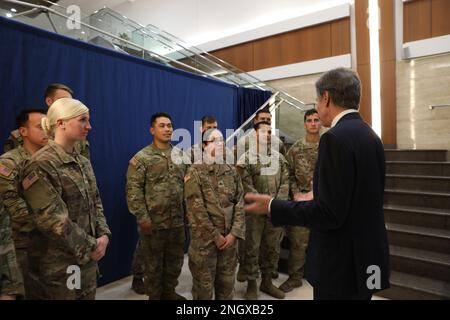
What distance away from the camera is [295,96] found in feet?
22.6

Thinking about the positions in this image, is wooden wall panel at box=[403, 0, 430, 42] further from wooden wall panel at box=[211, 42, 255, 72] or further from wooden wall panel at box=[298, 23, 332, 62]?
wooden wall panel at box=[211, 42, 255, 72]

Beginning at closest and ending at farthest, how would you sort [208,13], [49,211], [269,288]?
[49,211] → [269,288] → [208,13]

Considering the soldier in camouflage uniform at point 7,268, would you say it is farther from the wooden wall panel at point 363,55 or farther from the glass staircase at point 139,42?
the wooden wall panel at point 363,55

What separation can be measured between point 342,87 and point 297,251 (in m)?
2.28

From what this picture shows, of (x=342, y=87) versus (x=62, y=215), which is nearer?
(x=342, y=87)

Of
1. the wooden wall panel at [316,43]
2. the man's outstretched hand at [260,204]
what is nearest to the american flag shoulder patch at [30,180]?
Result: the man's outstretched hand at [260,204]

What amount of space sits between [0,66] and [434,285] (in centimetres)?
399

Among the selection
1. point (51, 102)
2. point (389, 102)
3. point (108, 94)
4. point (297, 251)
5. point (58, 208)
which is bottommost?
point (297, 251)

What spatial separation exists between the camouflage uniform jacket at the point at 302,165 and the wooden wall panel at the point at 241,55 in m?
4.93

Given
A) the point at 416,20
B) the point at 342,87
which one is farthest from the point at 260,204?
the point at 416,20

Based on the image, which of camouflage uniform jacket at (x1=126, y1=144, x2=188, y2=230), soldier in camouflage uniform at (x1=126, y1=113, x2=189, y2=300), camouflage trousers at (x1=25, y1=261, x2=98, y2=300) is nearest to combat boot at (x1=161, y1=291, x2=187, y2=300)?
→ soldier in camouflage uniform at (x1=126, y1=113, x2=189, y2=300)

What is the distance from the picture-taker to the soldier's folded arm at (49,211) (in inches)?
56.9

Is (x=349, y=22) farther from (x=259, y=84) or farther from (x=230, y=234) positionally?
(x=230, y=234)

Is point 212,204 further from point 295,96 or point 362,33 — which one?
point 362,33
